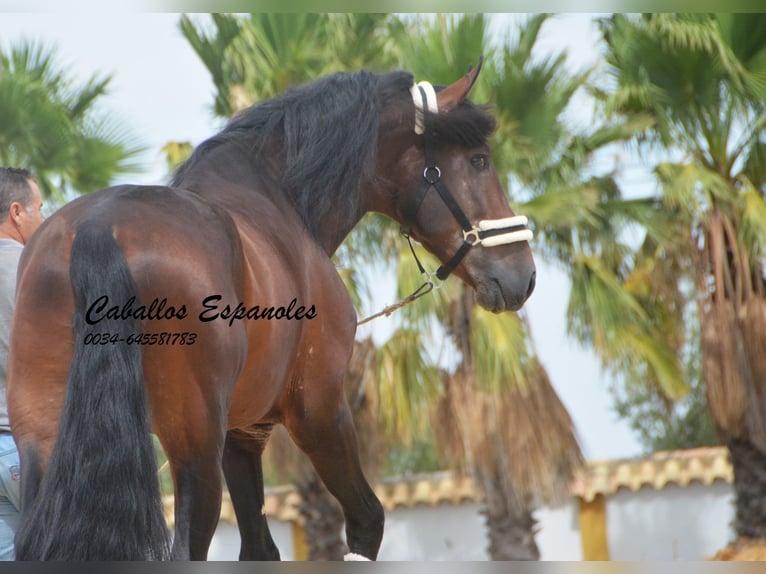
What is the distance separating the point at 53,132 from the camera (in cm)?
959

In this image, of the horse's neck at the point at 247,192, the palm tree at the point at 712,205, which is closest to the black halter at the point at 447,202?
the horse's neck at the point at 247,192

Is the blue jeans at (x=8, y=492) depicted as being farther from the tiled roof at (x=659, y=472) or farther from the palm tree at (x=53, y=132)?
the tiled roof at (x=659, y=472)

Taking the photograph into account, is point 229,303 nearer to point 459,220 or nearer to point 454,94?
point 459,220

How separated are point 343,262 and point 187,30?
2712 millimetres

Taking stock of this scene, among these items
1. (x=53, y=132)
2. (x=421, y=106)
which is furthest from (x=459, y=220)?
(x=53, y=132)

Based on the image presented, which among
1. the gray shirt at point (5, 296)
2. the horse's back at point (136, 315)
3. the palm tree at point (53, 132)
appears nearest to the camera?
the horse's back at point (136, 315)

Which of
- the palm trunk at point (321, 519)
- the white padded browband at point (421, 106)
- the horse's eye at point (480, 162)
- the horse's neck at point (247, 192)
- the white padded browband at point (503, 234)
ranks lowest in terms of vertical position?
the palm trunk at point (321, 519)

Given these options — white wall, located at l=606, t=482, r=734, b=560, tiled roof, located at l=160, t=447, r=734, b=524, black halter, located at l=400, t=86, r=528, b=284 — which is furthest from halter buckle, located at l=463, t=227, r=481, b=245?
white wall, located at l=606, t=482, r=734, b=560

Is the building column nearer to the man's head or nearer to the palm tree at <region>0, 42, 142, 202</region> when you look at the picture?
the palm tree at <region>0, 42, 142, 202</region>

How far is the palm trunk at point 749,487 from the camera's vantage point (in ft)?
32.8

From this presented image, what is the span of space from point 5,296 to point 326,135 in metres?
1.06

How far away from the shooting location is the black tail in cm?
224

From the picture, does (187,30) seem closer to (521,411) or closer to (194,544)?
(521,411)

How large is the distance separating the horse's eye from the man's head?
4.56 ft
